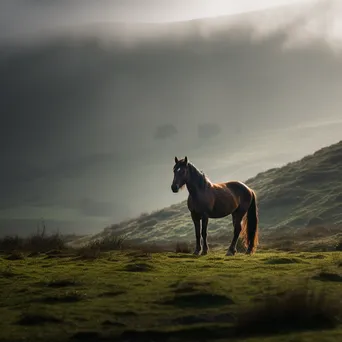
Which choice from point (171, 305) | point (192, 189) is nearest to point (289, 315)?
point (171, 305)

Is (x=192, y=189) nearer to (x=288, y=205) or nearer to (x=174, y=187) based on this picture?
(x=174, y=187)

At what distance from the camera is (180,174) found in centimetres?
1925

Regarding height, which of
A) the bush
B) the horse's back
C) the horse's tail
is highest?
the horse's back

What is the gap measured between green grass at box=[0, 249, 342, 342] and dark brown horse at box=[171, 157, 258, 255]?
567 cm

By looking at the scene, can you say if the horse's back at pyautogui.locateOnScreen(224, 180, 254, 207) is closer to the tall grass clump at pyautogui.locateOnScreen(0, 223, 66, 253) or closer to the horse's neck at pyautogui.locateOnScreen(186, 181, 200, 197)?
the horse's neck at pyautogui.locateOnScreen(186, 181, 200, 197)

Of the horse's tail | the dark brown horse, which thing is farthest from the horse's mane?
the horse's tail

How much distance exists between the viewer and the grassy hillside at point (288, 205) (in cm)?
6438

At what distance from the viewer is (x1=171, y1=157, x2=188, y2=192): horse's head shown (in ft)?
63.0

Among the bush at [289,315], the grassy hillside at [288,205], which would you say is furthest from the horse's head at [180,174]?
the grassy hillside at [288,205]

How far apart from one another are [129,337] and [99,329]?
51 centimetres

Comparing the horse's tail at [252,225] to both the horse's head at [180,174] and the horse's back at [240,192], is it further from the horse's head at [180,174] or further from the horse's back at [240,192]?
the horse's head at [180,174]

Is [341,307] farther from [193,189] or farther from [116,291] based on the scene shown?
[193,189]

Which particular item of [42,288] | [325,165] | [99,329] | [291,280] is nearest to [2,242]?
[42,288]

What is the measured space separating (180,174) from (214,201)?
6.19 ft
